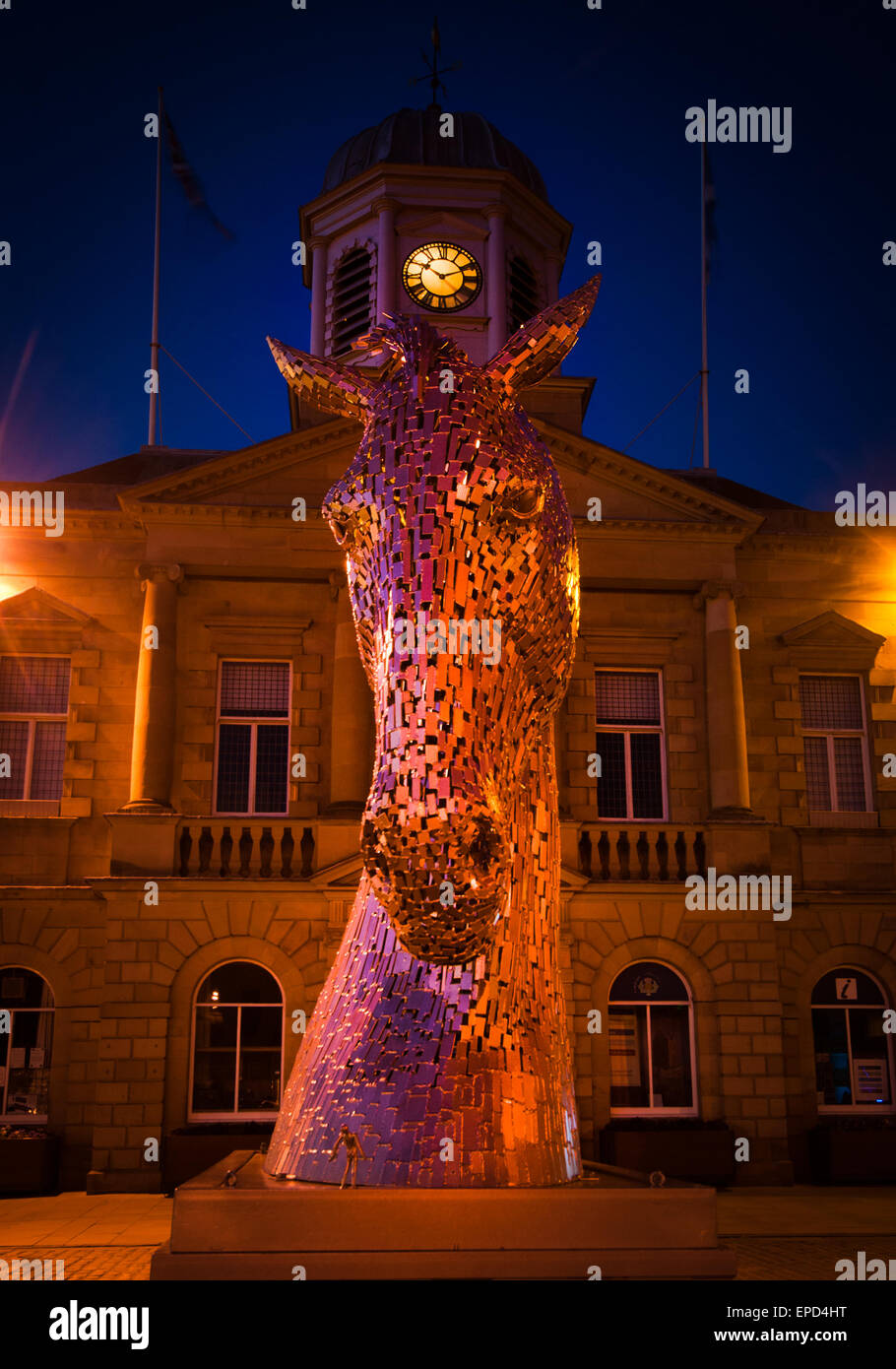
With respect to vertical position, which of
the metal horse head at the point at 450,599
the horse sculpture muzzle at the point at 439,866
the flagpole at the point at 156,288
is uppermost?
the flagpole at the point at 156,288

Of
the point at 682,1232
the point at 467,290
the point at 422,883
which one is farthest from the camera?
the point at 467,290

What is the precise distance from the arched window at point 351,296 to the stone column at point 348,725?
708cm

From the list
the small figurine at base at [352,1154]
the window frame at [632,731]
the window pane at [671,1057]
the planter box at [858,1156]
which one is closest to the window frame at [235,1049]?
the window pane at [671,1057]

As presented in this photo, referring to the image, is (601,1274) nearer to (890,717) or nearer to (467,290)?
(890,717)

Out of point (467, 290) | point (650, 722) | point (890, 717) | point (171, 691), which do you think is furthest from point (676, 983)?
point (467, 290)

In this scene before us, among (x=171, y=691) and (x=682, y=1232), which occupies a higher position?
(x=171, y=691)

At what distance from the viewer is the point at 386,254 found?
2391 centimetres

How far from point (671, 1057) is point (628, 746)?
4.92m

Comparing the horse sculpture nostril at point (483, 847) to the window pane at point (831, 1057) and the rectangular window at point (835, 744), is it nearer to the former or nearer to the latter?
the window pane at point (831, 1057)

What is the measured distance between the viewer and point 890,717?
20.5 m

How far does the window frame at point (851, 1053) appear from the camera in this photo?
18906mm

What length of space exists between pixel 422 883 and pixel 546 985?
97 centimetres

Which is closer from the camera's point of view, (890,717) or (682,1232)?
(682,1232)

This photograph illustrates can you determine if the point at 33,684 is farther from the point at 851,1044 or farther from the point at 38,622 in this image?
the point at 851,1044
